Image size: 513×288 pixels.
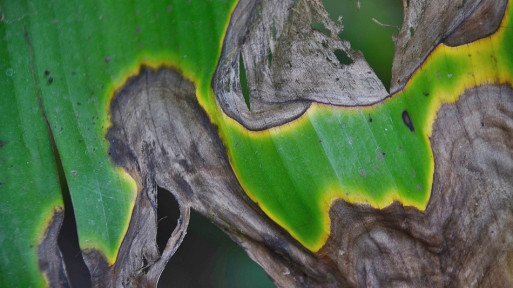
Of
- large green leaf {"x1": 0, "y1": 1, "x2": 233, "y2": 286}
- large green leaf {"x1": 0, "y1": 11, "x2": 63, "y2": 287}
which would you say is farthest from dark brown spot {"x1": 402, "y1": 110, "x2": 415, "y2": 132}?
large green leaf {"x1": 0, "y1": 11, "x2": 63, "y2": 287}

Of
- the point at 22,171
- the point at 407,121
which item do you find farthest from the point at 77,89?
the point at 407,121

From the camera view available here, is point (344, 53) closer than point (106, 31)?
No

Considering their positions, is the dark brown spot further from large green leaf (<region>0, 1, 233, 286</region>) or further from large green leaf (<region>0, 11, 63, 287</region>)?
large green leaf (<region>0, 11, 63, 287</region>)

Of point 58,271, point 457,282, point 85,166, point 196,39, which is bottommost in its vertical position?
point 457,282

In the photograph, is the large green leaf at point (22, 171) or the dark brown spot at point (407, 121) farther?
the dark brown spot at point (407, 121)

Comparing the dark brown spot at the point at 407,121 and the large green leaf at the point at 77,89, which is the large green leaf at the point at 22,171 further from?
the dark brown spot at the point at 407,121

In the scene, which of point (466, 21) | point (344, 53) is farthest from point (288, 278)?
point (466, 21)

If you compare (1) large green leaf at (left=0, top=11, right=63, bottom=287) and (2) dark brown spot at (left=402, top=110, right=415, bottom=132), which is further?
(2) dark brown spot at (left=402, top=110, right=415, bottom=132)

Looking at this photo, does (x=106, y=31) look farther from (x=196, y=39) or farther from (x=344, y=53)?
(x=344, y=53)

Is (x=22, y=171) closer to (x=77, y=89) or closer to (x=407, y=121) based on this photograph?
(x=77, y=89)

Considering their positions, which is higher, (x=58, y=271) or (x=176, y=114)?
(x=176, y=114)

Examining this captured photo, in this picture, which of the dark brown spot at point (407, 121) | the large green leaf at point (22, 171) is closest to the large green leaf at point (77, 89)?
the large green leaf at point (22, 171)
